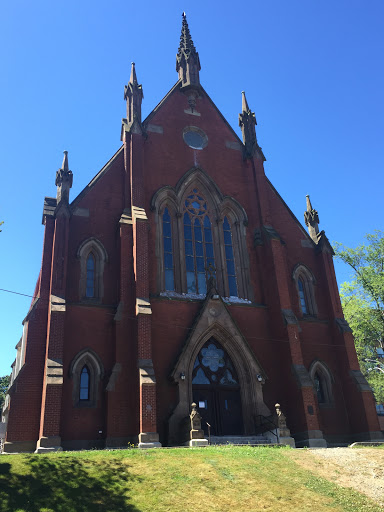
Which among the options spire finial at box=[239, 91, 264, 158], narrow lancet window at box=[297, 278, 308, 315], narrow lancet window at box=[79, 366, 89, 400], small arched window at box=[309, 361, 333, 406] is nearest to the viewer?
narrow lancet window at box=[79, 366, 89, 400]

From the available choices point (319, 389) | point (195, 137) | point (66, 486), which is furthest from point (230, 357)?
point (195, 137)

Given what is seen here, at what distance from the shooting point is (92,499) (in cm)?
983

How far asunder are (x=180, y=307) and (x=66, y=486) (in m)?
11.0

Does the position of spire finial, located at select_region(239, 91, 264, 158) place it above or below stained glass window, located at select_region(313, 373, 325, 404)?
above

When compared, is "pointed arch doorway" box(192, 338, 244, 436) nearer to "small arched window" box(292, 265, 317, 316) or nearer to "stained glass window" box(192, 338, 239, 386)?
"stained glass window" box(192, 338, 239, 386)

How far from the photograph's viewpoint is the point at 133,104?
24.0m

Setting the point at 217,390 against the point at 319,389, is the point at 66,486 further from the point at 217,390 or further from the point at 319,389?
the point at 319,389

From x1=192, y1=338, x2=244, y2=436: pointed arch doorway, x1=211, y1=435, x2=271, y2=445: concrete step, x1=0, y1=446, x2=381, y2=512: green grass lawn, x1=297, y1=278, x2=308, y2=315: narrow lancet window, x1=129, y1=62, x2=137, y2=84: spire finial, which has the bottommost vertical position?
x1=0, y1=446, x2=381, y2=512: green grass lawn

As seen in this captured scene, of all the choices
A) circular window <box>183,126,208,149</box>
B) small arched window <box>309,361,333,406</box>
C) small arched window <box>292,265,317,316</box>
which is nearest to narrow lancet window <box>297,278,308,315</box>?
small arched window <box>292,265,317,316</box>

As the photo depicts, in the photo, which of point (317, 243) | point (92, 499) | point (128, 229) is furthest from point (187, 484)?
point (317, 243)

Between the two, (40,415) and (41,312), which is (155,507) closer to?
(40,415)

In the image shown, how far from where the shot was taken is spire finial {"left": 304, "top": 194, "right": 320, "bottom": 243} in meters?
25.9

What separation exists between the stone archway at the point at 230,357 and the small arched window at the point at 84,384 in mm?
3359

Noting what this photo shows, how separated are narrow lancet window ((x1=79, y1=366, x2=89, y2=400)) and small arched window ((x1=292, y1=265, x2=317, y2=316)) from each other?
1091 centimetres
